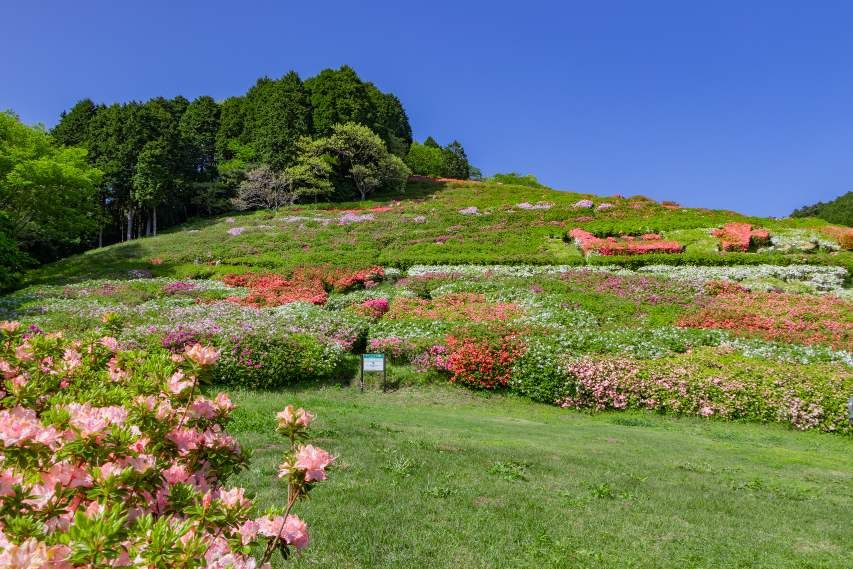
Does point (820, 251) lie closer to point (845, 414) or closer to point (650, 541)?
point (845, 414)

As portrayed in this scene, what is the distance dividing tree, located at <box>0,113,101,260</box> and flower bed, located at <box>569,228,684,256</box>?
2908 cm

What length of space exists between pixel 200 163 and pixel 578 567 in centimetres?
5886

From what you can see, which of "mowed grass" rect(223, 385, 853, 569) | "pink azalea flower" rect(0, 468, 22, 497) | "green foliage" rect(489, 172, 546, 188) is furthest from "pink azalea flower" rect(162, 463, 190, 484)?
"green foliage" rect(489, 172, 546, 188)

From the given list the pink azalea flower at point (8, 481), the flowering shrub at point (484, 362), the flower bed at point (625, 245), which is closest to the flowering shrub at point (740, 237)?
the flower bed at point (625, 245)

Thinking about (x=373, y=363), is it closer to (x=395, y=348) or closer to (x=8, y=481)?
(x=395, y=348)

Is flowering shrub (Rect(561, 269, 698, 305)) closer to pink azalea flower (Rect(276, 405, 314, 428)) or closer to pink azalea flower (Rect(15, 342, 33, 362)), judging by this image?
pink azalea flower (Rect(15, 342, 33, 362))

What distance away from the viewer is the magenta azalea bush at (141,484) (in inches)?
64.3

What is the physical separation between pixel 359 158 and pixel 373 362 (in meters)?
41.0

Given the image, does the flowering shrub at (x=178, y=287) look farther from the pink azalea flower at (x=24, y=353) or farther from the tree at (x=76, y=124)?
the tree at (x=76, y=124)

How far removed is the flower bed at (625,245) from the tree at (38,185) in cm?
2908

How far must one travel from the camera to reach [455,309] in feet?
62.6

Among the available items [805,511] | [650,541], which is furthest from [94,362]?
[805,511]

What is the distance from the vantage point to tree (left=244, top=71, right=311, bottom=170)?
4938 cm

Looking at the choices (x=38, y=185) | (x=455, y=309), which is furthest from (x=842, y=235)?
(x=38, y=185)
